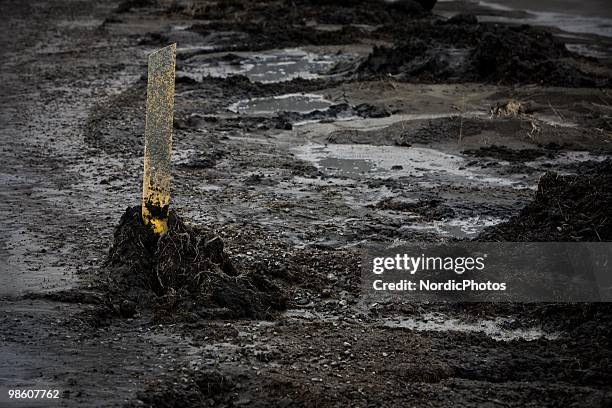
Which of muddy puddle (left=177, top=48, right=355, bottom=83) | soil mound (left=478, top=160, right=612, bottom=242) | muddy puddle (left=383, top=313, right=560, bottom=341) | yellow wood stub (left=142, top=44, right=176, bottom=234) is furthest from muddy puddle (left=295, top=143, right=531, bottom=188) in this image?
muddy puddle (left=177, top=48, right=355, bottom=83)

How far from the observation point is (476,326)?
22.3 feet

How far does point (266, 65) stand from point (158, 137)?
1114cm

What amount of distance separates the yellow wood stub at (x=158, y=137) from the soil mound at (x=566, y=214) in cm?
298

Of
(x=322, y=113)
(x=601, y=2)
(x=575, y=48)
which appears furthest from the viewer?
(x=601, y=2)

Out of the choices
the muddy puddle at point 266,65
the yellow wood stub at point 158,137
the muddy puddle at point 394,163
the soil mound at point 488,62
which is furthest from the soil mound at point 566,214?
the muddy puddle at point 266,65

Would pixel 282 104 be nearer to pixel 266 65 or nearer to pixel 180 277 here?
pixel 266 65

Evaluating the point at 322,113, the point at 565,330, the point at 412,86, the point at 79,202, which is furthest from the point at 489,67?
the point at 565,330

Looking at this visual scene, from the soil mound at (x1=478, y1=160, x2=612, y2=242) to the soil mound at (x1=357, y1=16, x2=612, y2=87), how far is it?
714cm

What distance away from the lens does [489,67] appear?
16156 mm

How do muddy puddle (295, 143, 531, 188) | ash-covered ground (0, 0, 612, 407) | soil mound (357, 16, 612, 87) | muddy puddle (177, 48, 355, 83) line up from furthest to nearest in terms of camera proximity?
muddy puddle (177, 48, 355, 83) < soil mound (357, 16, 612, 87) < muddy puddle (295, 143, 531, 188) < ash-covered ground (0, 0, 612, 407)

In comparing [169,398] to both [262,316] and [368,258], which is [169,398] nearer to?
[262,316]

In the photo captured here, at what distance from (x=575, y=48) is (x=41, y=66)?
34.7ft

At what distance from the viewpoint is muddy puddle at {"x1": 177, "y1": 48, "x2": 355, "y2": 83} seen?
16702 millimetres

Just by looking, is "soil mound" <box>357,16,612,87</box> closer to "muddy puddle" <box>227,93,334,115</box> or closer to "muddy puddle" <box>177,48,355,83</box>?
"muddy puddle" <box>177,48,355,83</box>
